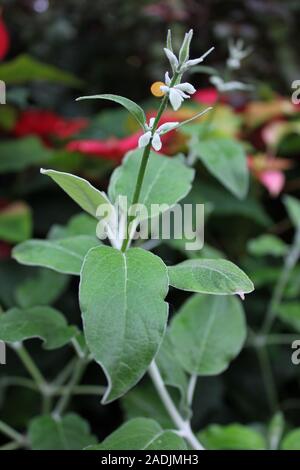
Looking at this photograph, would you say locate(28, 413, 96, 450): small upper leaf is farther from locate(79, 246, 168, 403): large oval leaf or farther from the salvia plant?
locate(79, 246, 168, 403): large oval leaf

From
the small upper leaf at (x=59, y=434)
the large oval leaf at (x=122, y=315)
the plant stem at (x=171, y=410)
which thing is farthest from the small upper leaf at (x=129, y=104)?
the small upper leaf at (x=59, y=434)

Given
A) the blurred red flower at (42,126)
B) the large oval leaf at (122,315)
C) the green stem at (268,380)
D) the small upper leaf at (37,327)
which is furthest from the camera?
the blurred red flower at (42,126)

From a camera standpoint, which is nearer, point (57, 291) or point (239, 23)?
point (57, 291)

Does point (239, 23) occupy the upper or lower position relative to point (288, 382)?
upper

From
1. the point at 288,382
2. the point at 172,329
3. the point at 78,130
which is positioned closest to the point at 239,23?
the point at 78,130

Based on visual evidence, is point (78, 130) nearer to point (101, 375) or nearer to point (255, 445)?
point (101, 375)

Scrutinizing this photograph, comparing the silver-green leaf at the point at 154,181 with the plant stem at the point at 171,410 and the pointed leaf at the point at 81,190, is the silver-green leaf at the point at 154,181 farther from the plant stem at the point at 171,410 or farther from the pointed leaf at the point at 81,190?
the plant stem at the point at 171,410

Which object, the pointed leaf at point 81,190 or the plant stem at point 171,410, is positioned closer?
the pointed leaf at point 81,190

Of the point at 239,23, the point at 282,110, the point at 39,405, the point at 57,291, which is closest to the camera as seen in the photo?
the point at 57,291
